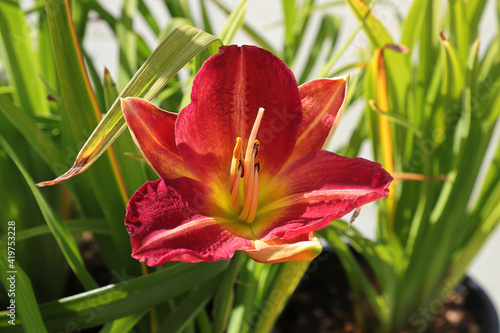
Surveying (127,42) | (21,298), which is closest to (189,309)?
(21,298)

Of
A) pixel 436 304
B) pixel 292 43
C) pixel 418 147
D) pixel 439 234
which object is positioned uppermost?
pixel 292 43

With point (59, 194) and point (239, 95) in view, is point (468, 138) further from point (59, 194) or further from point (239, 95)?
point (59, 194)

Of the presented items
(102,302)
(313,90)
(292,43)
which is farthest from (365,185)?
(292,43)

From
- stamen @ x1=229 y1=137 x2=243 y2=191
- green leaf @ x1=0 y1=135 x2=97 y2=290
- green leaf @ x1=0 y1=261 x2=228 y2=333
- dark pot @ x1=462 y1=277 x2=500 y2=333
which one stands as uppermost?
stamen @ x1=229 y1=137 x2=243 y2=191

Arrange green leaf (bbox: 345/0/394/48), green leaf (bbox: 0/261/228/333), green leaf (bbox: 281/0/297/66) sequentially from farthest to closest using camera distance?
green leaf (bbox: 281/0/297/66) → green leaf (bbox: 345/0/394/48) → green leaf (bbox: 0/261/228/333)

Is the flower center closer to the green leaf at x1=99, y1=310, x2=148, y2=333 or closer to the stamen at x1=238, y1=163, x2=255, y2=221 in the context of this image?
the stamen at x1=238, y1=163, x2=255, y2=221

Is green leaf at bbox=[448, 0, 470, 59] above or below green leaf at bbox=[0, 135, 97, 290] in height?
above

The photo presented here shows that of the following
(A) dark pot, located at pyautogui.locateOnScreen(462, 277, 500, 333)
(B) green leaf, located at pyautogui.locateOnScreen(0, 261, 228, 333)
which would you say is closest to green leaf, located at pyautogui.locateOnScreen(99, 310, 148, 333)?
(B) green leaf, located at pyautogui.locateOnScreen(0, 261, 228, 333)

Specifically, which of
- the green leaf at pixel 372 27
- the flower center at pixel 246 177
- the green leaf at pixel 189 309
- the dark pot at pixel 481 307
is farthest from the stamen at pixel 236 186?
the dark pot at pixel 481 307

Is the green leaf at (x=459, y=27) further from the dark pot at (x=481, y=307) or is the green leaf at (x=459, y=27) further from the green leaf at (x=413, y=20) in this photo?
the dark pot at (x=481, y=307)
